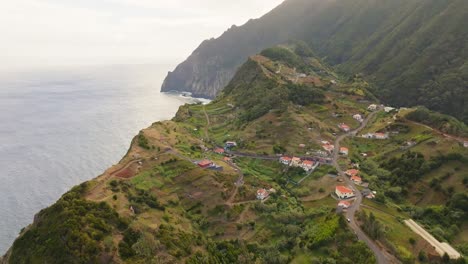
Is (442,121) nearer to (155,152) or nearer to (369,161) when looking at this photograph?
(369,161)

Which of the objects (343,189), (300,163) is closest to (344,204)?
(343,189)

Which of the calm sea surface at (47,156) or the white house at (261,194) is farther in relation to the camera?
the calm sea surface at (47,156)

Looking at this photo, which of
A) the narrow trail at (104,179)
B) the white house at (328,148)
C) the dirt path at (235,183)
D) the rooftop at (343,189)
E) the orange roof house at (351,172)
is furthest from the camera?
the white house at (328,148)

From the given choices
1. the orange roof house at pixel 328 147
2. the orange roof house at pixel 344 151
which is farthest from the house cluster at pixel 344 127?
the orange roof house at pixel 344 151

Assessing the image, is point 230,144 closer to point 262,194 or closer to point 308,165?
point 308,165

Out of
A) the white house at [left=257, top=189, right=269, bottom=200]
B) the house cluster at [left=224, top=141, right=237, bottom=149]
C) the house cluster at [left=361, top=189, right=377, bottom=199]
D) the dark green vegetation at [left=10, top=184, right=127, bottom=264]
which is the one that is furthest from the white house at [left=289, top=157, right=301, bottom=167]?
the dark green vegetation at [left=10, top=184, right=127, bottom=264]

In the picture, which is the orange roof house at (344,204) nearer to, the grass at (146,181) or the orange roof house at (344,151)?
the orange roof house at (344,151)
